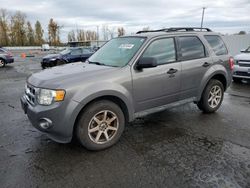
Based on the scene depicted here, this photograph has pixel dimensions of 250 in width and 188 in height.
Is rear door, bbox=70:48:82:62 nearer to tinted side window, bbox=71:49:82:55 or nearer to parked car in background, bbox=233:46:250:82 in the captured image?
tinted side window, bbox=71:49:82:55

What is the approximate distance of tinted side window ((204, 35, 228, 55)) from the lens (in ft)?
15.1

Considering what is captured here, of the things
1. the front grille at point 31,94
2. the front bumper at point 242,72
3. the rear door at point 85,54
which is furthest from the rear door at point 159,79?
the rear door at point 85,54

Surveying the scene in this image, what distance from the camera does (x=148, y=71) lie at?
352cm

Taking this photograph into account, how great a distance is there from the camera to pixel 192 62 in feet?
13.6

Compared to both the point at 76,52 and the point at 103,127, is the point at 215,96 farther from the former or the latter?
the point at 76,52

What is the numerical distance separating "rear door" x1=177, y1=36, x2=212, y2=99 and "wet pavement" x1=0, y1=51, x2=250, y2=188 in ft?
2.48

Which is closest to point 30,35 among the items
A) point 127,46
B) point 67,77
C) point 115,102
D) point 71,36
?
point 71,36

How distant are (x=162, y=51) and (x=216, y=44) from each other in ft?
5.71

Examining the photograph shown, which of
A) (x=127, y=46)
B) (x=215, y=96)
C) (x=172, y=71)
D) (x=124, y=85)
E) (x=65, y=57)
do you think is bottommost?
(x=215, y=96)

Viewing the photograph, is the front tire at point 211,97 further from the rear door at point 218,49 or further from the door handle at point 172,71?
the door handle at point 172,71

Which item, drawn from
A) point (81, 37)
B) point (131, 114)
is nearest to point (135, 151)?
point (131, 114)

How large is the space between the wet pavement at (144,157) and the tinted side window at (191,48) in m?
1.40

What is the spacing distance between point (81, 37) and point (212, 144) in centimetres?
8426

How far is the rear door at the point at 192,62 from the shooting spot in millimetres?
4035
